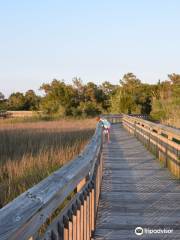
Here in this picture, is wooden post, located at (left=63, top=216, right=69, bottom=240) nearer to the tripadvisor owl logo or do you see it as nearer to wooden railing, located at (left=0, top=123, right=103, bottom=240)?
wooden railing, located at (left=0, top=123, right=103, bottom=240)

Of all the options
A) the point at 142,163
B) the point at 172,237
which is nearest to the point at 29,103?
the point at 142,163

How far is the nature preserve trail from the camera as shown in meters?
5.23

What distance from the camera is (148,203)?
667cm

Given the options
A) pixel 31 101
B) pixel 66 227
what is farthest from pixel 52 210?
pixel 31 101

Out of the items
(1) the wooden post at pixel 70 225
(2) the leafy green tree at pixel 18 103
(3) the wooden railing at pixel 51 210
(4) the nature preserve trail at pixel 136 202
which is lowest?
(4) the nature preserve trail at pixel 136 202

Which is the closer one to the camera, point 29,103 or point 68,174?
point 68,174

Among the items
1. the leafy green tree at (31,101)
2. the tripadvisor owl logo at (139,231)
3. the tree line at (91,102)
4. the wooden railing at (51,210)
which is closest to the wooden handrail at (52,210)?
the wooden railing at (51,210)

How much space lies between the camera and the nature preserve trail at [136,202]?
5.23 metres

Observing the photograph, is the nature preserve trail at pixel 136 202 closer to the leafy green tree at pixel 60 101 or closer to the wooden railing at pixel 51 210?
the wooden railing at pixel 51 210

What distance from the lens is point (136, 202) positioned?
6742 millimetres

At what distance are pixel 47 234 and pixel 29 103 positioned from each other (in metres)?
80.2

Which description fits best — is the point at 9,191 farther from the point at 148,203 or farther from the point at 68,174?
the point at 68,174

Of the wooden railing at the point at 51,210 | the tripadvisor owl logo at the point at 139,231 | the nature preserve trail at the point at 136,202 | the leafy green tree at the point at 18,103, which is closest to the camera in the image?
the wooden railing at the point at 51,210

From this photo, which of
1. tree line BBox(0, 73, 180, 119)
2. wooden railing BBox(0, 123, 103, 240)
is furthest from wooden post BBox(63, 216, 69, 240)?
tree line BBox(0, 73, 180, 119)
